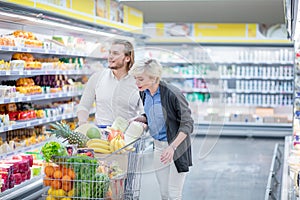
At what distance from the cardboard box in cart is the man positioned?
1256 mm

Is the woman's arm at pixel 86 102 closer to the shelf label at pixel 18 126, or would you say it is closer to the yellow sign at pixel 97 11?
the yellow sign at pixel 97 11

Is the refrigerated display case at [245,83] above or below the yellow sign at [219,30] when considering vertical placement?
below

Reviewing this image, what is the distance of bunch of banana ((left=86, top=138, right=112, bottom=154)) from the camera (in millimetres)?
3398

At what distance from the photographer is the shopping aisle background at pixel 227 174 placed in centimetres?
651

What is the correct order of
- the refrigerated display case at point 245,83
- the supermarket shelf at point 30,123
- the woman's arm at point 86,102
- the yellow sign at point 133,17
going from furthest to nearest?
1. the refrigerated display case at point 245,83
2. the yellow sign at point 133,17
3. the supermarket shelf at point 30,123
4. the woman's arm at point 86,102

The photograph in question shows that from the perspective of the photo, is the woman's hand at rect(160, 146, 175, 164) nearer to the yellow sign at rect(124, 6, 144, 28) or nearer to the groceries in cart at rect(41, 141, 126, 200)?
the groceries in cart at rect(41, 141, 126, 200)

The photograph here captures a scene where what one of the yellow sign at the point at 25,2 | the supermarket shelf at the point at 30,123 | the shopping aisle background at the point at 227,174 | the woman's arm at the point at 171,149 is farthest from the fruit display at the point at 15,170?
the woman's arm at the point at 171,149

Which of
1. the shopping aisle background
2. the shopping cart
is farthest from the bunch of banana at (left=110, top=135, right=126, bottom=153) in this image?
the shopping aisle background

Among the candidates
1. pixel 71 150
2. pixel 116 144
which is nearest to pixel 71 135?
pixel 71 150

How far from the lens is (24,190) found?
5.17 m

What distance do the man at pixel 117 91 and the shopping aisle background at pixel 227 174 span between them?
1.65 feet

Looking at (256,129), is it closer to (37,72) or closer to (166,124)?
(37,72)

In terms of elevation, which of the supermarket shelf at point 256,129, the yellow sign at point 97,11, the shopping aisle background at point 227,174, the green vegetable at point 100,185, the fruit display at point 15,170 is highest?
the yellow sign at point 97,11

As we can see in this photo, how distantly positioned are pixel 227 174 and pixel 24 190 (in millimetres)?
3581
